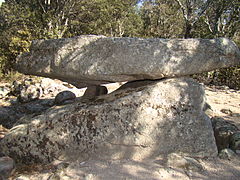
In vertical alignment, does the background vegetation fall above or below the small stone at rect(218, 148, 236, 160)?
above

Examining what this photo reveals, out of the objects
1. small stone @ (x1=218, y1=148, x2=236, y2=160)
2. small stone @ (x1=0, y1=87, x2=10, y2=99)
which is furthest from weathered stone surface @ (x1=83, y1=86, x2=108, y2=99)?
small stone @ (x1=0, y1=87, x2=10, y2=99)

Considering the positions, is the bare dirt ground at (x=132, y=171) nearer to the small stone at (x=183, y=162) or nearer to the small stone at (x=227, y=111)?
the small stone at (x=183, y=162)

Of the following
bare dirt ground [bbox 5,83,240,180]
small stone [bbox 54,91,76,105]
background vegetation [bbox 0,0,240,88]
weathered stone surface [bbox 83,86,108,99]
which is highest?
background vegetation [bbox 0,0,240,88]

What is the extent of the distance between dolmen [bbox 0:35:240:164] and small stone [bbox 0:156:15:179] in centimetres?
22

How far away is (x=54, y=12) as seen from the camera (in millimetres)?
13711

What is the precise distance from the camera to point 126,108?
3129mm

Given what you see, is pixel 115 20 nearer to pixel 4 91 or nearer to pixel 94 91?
pixel 4 91

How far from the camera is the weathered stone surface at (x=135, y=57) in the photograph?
3.33 m

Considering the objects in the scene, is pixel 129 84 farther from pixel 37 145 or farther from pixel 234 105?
pixel 234 105

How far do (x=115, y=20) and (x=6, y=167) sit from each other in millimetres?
19401

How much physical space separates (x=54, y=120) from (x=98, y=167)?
3.82 ft

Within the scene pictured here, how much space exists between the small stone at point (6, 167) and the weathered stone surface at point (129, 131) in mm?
223

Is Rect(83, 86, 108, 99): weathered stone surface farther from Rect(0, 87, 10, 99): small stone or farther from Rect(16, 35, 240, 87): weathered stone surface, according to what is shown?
Rect(0, 87, 10, 99): small stone

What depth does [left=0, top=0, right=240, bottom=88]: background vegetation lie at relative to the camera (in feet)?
34.8
